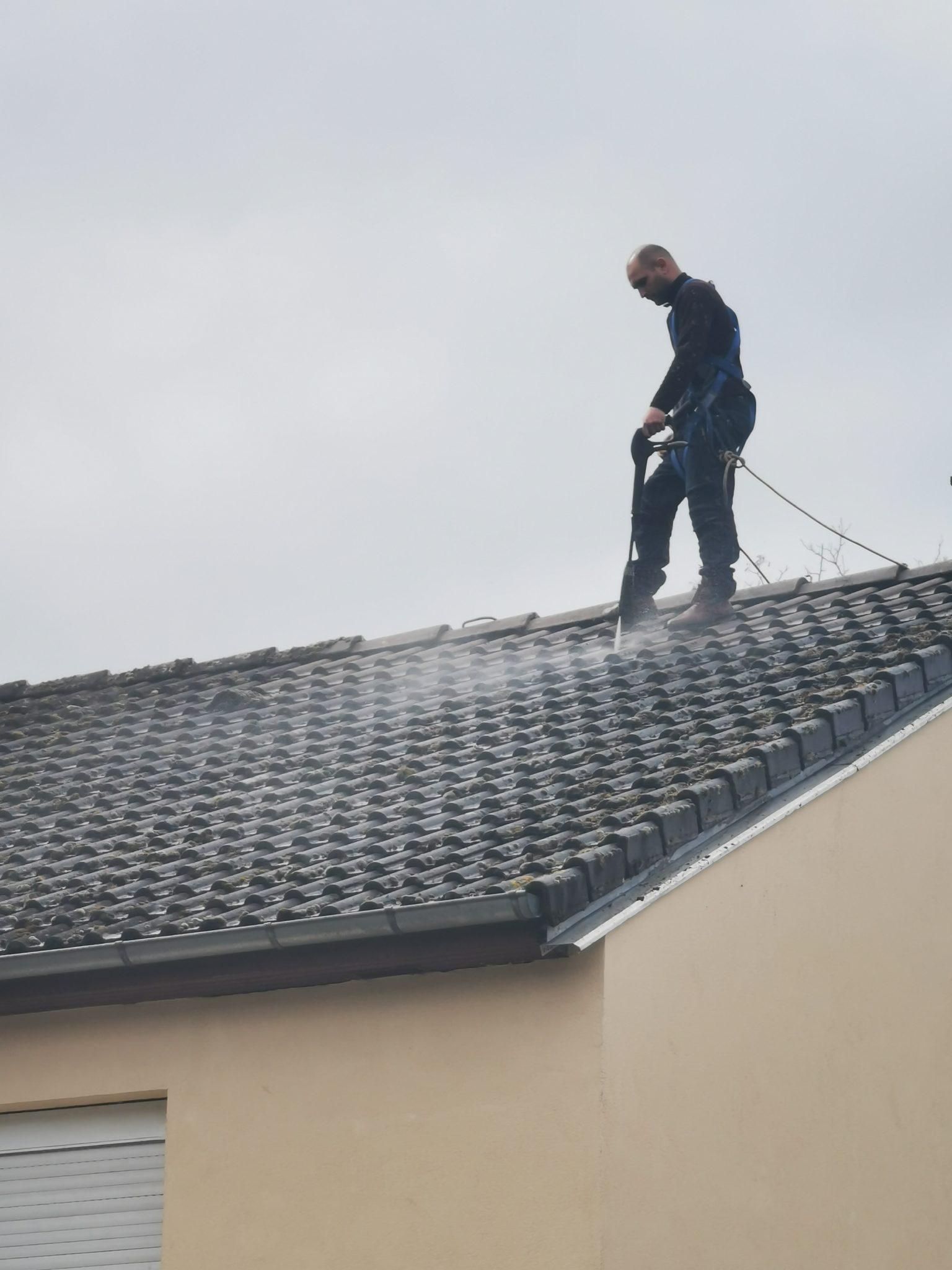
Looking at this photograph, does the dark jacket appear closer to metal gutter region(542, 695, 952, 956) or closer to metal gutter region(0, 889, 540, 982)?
metal gutter region(542, 695, 952, 956)

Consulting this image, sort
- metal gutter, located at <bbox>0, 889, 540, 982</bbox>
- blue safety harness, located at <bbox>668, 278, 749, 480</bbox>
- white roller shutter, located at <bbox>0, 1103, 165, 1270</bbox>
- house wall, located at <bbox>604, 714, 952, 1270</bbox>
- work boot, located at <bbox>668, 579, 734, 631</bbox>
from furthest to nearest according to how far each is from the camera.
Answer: blue safety harness, located at <bbox>668, 278, 749, 480</bbox> < work boot, located at <bbox>668, 579, 734, 631</bbox> < white roller shutter, located at <bbox>0, 1103, 165, 1270</bbox> < house wall, located at <bbox>604, 714, 952, 1270</bbox> < metal gutter, located at <bbox>0, 889, 540, 982</bbox>

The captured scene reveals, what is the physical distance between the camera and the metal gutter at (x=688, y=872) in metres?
5.96

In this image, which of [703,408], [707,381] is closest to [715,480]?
[703,408]

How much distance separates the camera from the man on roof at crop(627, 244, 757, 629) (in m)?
10.1

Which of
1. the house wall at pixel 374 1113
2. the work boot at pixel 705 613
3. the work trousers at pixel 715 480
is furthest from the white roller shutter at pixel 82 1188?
the work trousers at pixel 715 480

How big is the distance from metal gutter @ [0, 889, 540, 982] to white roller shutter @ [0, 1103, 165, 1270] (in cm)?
75

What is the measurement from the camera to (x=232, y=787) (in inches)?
360

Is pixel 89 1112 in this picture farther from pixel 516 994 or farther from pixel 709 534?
pixel 709 534

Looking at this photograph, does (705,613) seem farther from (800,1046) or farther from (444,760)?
(800,1046)

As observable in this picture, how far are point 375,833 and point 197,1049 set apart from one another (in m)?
1.23

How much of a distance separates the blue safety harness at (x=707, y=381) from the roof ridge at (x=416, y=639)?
94cm

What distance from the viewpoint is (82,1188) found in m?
7.18

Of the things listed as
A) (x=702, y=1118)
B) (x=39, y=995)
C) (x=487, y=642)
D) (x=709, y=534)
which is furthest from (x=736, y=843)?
(x=487, y=642)

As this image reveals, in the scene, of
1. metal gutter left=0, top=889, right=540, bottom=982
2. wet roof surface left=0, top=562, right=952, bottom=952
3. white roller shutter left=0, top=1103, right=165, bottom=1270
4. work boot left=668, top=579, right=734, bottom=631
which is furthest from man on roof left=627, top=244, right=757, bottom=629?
white roller shutter left=0, top=1103, right=165, bottom=1270
